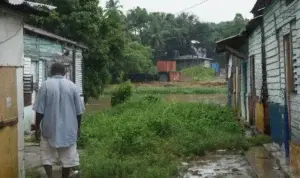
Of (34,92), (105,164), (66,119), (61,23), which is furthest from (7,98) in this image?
(61,23)

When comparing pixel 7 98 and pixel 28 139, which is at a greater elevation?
pixel 7 98

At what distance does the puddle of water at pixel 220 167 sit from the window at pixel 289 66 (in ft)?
5.61

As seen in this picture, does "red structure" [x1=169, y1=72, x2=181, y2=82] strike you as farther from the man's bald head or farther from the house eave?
the man's bald head

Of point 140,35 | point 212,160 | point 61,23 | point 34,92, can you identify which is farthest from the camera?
point 140,35

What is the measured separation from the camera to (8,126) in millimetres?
5945

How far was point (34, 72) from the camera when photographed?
1534 cm

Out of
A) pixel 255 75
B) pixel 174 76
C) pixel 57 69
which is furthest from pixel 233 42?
pixel 174 76

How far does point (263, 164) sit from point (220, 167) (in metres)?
0.80

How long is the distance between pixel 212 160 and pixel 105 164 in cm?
275

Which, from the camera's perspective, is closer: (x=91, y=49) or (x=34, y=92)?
(x=34, y=92)

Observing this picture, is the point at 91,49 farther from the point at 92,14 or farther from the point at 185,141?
the point at 185,141

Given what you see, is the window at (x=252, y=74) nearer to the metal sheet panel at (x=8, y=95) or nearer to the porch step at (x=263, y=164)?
the porch step at (x=263, y=164)

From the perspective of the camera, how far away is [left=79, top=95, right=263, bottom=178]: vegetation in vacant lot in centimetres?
763

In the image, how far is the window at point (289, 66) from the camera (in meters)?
8.64
